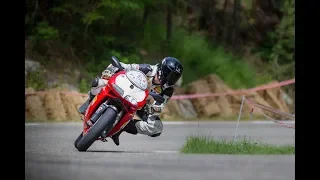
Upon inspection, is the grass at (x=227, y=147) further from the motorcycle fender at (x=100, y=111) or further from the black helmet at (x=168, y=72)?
the motorcycle fender at (x=100, y=111)

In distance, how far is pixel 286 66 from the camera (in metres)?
4.24

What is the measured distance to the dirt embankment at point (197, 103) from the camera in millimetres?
4258

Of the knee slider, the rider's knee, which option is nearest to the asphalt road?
the rider's knee

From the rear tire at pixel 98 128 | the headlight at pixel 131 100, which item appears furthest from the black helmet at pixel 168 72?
the rear tire at pixel 98 128

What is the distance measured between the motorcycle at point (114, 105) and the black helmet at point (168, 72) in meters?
0.10

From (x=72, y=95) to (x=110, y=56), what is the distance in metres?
0.35

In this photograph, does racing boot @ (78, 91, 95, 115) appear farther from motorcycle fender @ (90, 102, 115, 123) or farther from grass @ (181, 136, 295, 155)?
grass @ (181, 136, 295, 155)

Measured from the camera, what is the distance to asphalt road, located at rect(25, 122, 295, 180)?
13.5 feet

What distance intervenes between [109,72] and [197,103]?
615 mm

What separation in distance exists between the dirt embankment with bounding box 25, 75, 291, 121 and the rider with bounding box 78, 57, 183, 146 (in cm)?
10

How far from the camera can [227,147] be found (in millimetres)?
4180
